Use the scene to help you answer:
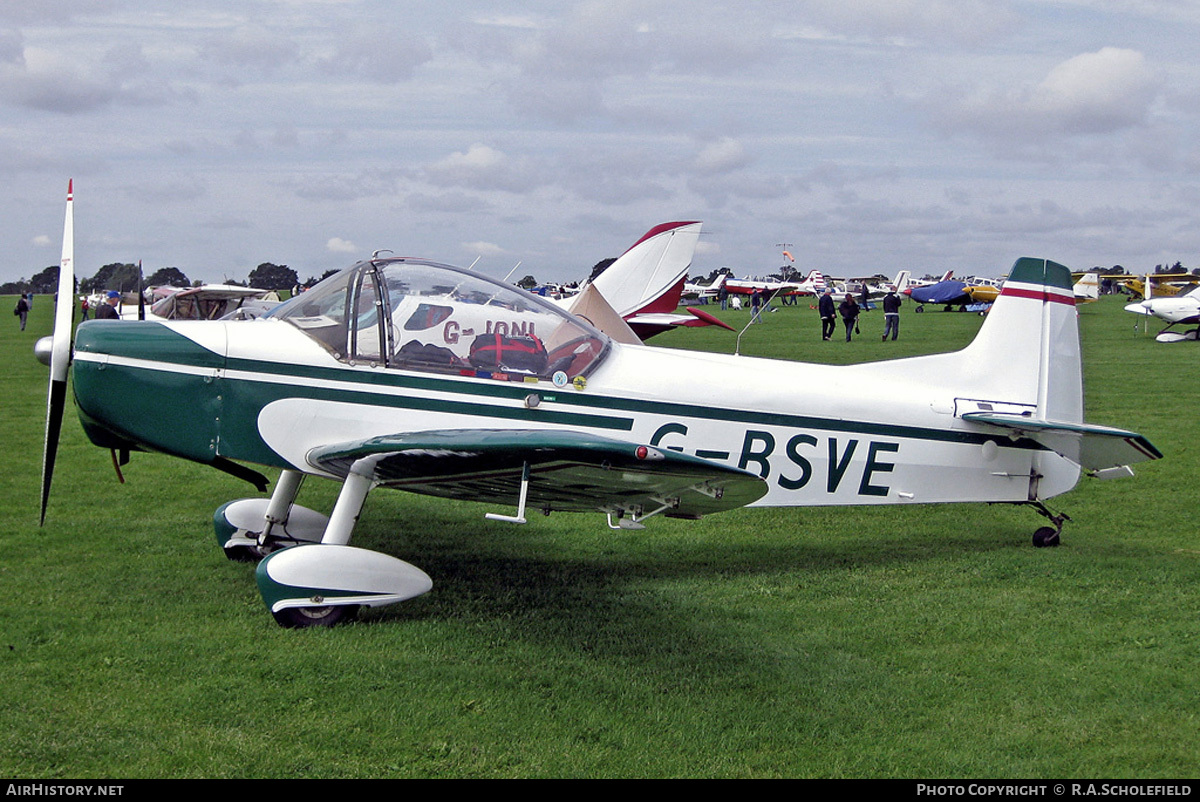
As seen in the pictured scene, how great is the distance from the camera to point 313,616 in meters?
5.14

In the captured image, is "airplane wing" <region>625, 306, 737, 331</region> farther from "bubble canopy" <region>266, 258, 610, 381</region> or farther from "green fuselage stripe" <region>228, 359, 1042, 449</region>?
"bubble canopy" <region>266, 258, 610, 381</region>

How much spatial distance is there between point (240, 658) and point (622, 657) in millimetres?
1811

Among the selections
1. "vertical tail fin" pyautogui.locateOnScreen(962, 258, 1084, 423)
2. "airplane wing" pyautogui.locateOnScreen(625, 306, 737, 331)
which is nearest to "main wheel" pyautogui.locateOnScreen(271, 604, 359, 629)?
"vertical tail fin" pyautogui.locateOnScreen(962, 258, 1084, 423)

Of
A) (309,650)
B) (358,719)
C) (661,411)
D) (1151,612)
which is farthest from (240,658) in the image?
(1151,612)

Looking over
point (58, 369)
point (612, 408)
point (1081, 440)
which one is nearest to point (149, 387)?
point (58, 369)

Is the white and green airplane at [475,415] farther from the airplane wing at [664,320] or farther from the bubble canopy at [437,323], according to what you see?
the airplane wing at [664,320]

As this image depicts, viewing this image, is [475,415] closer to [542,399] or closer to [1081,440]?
[542,399]

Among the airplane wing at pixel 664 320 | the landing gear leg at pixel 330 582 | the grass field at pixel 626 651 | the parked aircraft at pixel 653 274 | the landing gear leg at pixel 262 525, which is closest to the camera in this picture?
the grass field at pixel 626 651

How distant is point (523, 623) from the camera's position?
5332mm

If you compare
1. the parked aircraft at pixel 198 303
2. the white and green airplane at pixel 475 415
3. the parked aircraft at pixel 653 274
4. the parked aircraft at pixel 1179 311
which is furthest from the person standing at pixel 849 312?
the white and green airplane at pixel 475 415

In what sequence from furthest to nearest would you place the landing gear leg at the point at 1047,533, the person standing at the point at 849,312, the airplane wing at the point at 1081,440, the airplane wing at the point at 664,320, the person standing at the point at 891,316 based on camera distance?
the person standing at the point at 849,312 < the person standing at the point at 891,316 < the airplane wing at the point at 664,320 < the landing gear leg at the point at 1047,533 < the airplane wing at the point at 1081,440

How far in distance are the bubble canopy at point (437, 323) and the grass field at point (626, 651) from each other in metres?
1.38

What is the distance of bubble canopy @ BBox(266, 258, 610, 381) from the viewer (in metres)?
5.54

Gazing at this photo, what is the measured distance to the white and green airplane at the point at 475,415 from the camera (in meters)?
5.07
